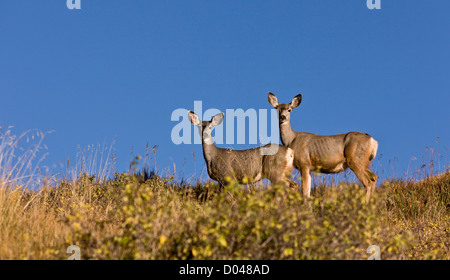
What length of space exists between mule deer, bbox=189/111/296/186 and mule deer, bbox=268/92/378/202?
2.51ft

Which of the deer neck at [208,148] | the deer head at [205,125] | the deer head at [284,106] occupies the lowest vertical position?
the deer neck at [208,148]

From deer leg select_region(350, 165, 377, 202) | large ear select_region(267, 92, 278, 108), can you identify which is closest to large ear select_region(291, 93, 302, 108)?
large ear select_region(267, 92, 278, 108)

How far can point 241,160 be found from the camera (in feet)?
37.2

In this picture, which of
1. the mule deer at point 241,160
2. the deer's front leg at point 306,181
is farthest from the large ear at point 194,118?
the deer's front leg at point 306,181

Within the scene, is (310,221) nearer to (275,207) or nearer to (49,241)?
(275,207)

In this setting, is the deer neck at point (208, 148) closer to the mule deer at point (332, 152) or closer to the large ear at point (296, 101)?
the mule deer at point (332, 152)

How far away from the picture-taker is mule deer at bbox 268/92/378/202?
12383mm

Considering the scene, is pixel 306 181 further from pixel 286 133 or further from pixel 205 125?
pixel 205 125

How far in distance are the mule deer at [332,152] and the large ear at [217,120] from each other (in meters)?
2.13

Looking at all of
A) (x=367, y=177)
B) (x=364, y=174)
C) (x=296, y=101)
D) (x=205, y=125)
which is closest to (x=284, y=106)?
(x=296, y=101)

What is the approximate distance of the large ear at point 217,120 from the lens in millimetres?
11422

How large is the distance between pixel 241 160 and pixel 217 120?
113 centimetres

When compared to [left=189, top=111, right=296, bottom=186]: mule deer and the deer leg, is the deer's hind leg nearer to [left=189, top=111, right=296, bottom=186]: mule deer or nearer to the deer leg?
the deer leg
